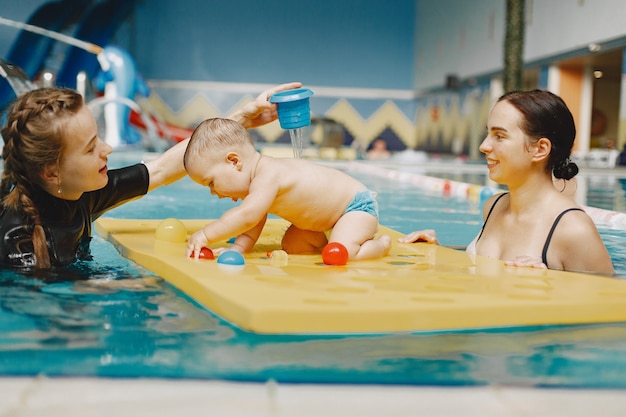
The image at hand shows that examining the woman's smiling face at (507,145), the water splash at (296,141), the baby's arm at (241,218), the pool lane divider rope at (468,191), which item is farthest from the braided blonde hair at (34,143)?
the pool lane divider rope at (468,191)

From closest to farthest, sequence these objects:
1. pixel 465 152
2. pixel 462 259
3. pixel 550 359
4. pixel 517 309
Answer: pixel 550 359 < pixel 517 309 < pixel 462 259 < pixel 465 152

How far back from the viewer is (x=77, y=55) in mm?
16391

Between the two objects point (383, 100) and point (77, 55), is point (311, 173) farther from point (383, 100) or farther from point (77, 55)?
point (383, 100)

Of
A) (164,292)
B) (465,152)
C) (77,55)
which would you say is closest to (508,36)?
(465,152)

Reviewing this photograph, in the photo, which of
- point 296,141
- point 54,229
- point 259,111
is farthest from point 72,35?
point 54,229

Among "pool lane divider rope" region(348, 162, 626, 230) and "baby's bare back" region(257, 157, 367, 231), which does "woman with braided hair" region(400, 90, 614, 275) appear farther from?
"pool lane divider rope" region(348, 162, 626, 230)

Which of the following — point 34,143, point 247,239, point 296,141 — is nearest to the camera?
point 34,143

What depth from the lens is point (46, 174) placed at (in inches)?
99.9

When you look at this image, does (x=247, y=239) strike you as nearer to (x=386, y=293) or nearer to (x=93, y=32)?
(x=386, y=293)

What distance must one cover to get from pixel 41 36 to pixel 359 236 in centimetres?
1594

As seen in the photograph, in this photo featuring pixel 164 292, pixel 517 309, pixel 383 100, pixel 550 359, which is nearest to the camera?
pixel 550 359

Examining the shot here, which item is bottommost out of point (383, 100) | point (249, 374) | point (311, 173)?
point (249, 374)

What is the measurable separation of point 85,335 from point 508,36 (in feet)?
38.9

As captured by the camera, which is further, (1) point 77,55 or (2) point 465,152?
(2) point 465,152
